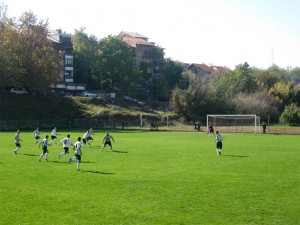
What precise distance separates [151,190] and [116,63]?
75148mm

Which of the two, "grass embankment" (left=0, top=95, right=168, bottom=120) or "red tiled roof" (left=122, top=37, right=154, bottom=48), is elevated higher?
"red tiled roof" (left=122, top=37, right=154, bottom=48)

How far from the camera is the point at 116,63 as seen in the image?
301ft

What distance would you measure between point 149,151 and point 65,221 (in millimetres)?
20063

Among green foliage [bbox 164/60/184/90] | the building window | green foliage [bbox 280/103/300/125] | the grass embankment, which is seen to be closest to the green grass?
the grass embankment

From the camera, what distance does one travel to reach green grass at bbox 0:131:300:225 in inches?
559

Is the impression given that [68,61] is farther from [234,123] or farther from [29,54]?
[234,123]

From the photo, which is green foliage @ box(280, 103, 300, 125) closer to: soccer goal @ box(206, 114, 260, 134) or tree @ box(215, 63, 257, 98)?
soccer goal @ box(206, 114, 260, 134)

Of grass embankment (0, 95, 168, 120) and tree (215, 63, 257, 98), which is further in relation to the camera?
tree (215, 63, 257, 98)

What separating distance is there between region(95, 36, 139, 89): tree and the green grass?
63.2 meters

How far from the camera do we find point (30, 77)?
241 ft

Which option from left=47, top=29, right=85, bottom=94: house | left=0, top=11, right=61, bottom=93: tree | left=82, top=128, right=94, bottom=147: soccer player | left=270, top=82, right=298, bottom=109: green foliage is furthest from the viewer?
left=270, top=82, right=298, bottom=109: green foliage

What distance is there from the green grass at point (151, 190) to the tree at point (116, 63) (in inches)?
2489

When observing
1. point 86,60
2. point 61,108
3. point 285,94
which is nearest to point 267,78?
point 285,94

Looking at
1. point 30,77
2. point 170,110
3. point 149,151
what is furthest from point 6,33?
point 149,151
